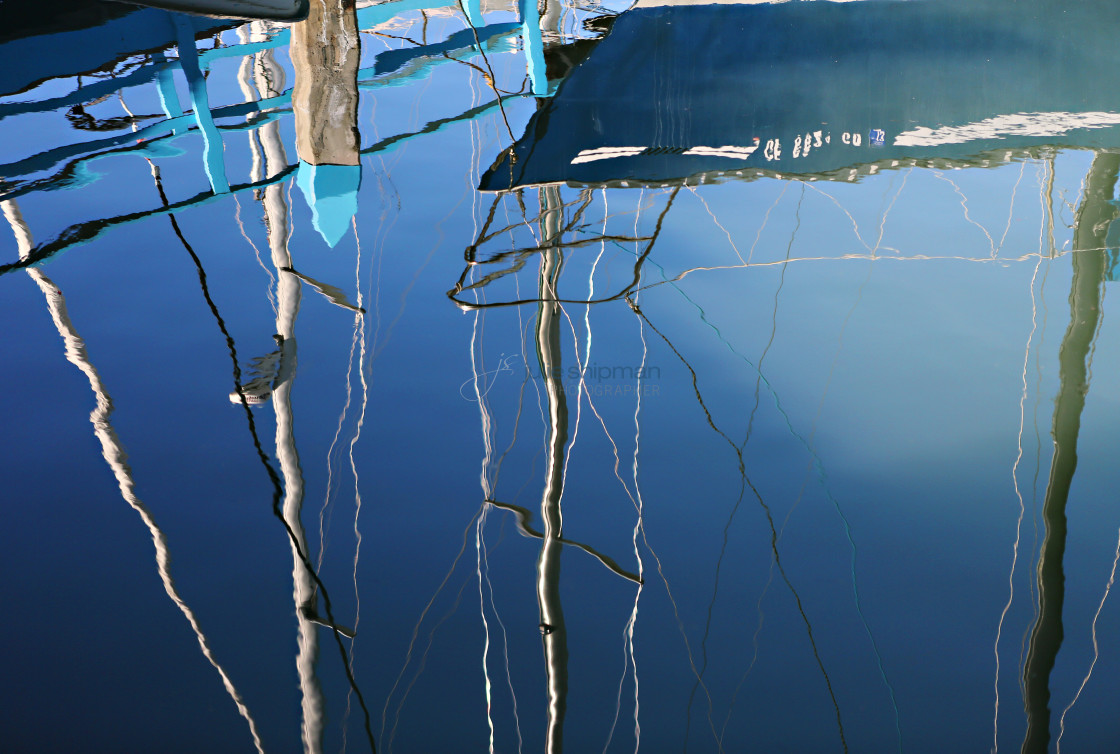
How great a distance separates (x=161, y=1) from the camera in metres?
2.36

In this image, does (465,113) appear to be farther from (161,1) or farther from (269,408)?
(269,408)

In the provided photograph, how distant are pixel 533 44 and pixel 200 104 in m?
1.40

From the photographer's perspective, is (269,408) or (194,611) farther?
(269,408)

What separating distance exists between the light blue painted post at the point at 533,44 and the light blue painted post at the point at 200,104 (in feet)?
4.39

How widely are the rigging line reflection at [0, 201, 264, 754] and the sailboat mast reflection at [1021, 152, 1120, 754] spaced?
120 cm

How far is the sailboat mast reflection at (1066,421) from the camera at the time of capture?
1311mm

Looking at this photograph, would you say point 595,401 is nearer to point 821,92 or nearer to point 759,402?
point 759,402

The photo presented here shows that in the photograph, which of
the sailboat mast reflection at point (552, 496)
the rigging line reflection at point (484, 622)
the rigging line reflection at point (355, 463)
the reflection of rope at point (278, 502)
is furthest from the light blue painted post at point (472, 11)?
the rigging line reflection at point (484, 622)

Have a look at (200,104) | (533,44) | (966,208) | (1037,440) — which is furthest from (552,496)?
(533,44)

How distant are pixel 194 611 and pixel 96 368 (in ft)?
3.06

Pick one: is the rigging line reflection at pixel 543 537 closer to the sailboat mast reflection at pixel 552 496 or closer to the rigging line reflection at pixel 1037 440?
the sailboat mast reflection at pixel 552 496

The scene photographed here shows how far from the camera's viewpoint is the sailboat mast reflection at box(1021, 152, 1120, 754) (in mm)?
1311

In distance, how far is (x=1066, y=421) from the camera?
187 centimetres

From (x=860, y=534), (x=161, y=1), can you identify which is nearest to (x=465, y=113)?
(x=161, y=1)
